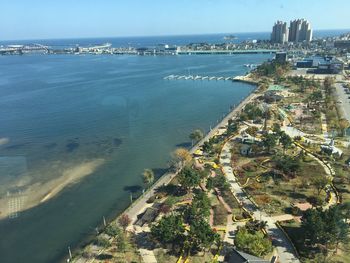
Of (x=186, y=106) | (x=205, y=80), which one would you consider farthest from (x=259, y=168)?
(x=205, y=80)

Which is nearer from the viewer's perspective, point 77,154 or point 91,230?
point 91,230

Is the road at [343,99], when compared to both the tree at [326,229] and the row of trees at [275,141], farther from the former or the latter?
the tree at [326,229]

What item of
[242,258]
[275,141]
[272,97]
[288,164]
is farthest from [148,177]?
[272,97]

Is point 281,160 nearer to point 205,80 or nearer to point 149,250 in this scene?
point 149,250

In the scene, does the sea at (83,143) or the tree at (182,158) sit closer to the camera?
the sea at (83,143)

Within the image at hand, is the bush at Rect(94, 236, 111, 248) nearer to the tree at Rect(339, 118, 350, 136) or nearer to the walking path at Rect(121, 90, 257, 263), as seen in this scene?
the walking path at Rect(121, 90, 257, 263)

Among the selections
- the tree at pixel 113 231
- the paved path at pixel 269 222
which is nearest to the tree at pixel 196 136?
the paved path at pixel 269 222

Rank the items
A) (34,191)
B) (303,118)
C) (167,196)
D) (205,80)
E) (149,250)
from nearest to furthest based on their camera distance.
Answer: (149,250) → (167,196) → (34,191) → (303,118) → (205,80)
